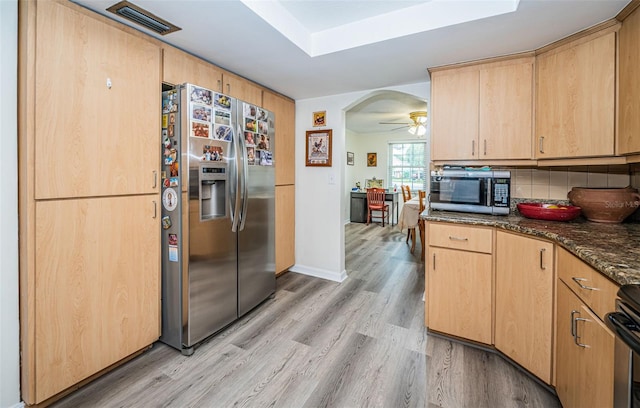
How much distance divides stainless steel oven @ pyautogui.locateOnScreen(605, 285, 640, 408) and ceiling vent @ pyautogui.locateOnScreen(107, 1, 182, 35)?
248 cm

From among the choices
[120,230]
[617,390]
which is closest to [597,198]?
[617,390]

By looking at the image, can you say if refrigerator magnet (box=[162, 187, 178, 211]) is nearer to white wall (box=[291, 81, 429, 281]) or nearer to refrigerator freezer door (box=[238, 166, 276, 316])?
refrigerator freezer door (box=[238, 166, 276, 316])

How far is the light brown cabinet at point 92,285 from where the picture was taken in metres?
1.49

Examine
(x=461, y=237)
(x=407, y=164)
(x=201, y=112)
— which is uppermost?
(x=407, y=164)

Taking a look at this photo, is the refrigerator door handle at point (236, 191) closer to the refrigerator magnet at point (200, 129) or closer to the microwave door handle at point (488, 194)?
the refrigerator magnet at point (200, 129)

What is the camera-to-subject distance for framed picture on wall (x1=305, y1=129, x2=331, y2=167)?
3.44m

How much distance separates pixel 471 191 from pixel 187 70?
237cm

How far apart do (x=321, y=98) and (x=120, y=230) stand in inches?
98.7

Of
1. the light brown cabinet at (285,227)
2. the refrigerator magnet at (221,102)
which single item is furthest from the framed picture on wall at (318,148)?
the refrigerator magnet at (221,102)

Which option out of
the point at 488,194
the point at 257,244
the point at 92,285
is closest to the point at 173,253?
the point at 92,285

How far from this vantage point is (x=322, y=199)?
139 inches

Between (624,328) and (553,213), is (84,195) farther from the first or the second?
(553,213)

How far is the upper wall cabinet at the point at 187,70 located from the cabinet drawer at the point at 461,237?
2094mm

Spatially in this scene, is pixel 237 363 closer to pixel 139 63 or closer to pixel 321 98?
pixel 139 63
